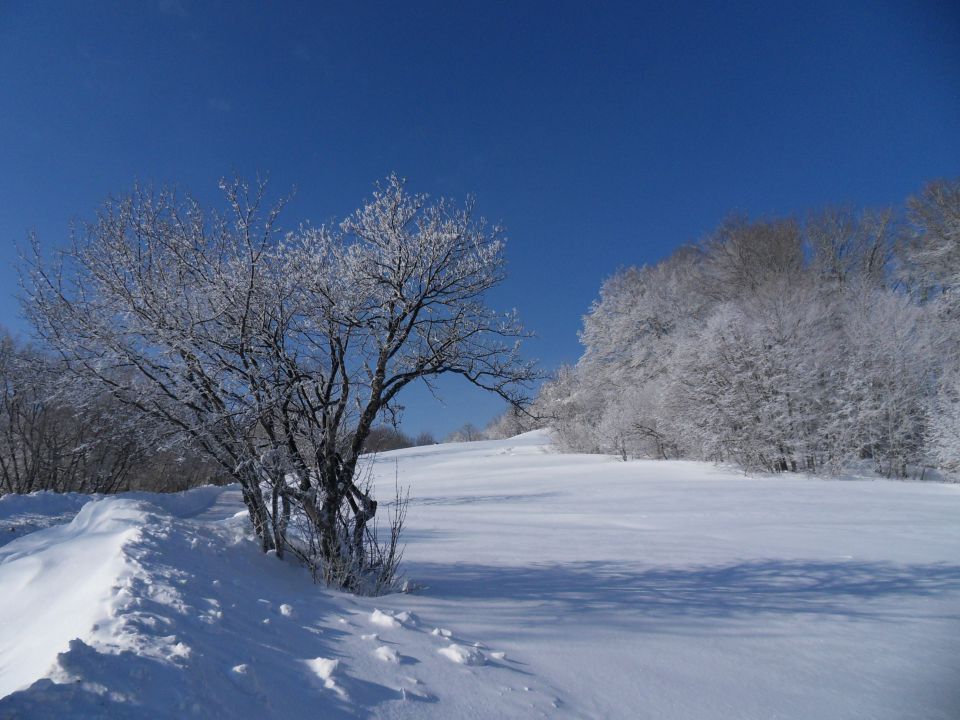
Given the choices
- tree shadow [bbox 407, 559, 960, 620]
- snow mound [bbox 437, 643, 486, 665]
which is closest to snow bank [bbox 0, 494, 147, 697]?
snow mound [bbox 437, 643, 486, 665]

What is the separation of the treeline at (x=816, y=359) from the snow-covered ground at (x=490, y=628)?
487 centimetres

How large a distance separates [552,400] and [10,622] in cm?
2506

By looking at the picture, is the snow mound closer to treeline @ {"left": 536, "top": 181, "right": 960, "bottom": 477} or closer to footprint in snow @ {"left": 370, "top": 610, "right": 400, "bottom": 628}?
footprint in snow @ {"left": 370, "top": 610, "right": 400, "bottom": 628}

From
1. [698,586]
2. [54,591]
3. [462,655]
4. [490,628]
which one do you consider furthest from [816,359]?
[54,591]

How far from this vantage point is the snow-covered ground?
2.13 metres

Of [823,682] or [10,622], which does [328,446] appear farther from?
[823,682]

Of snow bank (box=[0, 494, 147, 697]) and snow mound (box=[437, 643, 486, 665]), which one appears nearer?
snow bank (box=[0, 494, 147, 697])

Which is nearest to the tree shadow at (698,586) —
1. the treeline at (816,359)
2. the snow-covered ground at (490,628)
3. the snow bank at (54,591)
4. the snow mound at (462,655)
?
the snow-covered ground at (490,628)

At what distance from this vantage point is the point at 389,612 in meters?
3.60

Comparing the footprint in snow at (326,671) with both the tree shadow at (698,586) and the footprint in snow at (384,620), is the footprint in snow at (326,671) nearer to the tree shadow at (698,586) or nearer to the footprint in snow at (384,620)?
the footprint in snow at (384,620)

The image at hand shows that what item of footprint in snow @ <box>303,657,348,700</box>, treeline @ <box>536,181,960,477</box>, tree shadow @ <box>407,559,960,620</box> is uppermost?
treeline @ <box>536,181,960,477</box>

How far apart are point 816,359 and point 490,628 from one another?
51.9 feet

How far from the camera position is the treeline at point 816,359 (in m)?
14.4

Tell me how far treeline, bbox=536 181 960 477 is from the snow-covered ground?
487 cm
